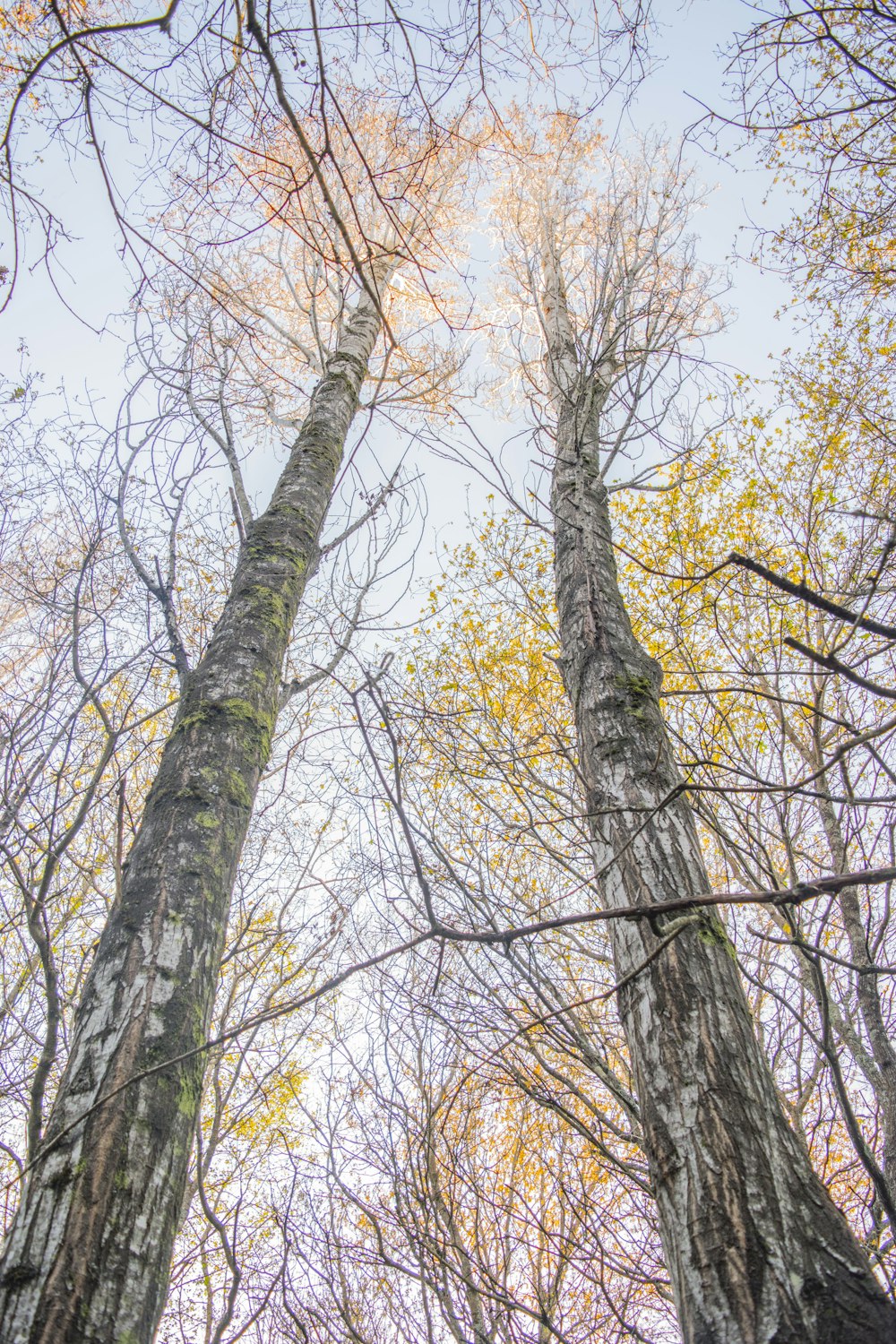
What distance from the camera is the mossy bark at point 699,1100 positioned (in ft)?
3.43

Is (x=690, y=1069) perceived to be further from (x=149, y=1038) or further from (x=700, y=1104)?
(x=149, y=1038)

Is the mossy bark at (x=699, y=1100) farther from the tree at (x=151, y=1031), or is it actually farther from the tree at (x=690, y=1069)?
the tree at (x=151, y=1031)

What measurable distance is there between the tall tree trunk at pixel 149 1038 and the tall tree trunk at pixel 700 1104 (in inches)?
40.6

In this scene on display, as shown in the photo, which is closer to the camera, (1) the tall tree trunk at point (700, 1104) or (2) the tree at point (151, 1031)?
(1) the tall tree trunk at point (700, 1104)

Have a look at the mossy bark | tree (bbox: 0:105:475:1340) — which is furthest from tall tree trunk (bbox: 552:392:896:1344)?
tree (bbox: 0:105:475:1340)

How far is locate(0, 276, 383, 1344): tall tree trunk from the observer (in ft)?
4.10

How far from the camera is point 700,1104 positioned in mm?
1398

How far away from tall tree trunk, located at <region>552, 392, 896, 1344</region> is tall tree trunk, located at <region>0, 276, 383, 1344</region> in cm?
103

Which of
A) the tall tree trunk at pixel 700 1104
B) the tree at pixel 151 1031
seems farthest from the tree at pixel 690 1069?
the tree at pixel 151 1031

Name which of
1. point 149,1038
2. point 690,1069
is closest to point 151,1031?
point 149,1038

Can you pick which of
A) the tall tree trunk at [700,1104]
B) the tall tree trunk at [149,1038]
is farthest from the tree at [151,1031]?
the tall tree trunk at [700,1104]

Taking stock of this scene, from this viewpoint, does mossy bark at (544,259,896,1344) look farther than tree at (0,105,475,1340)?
No

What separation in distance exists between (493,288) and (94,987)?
34.1 feet

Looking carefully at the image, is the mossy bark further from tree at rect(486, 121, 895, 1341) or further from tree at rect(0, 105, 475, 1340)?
tree at rect(0, 105, 475, 1340)
